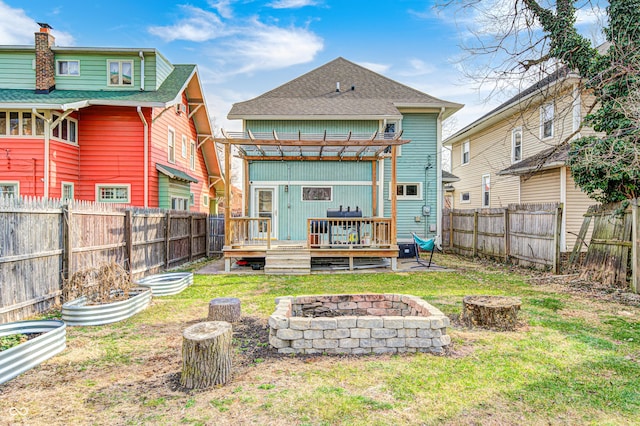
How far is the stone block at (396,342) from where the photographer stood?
4.14 m

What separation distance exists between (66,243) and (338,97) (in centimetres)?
1090

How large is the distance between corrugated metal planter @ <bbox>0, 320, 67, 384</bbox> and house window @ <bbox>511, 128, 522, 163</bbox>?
16.5 metres

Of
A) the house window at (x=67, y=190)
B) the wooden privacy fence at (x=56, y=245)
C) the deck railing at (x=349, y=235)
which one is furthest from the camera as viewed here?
the house window at (x=67, y=190)

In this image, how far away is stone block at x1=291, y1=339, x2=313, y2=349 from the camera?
409 centimetres

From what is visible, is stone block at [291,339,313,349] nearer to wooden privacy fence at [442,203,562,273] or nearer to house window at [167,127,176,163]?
wooden privacy fence at [442,203,562,273]

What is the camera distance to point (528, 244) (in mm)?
10203

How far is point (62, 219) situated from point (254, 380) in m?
4.79

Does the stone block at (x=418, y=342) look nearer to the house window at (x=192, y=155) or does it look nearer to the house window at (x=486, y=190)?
the house window at (x=192, y=155)

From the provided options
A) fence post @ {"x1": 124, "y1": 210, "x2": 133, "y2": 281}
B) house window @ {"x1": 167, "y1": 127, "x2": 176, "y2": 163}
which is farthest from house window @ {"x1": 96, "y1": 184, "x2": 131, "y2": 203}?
fence post @ {"x1": 124, "y1": 210, "x2": 133, "y2": 281}

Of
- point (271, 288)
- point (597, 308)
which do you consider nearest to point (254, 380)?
point (271, 288)

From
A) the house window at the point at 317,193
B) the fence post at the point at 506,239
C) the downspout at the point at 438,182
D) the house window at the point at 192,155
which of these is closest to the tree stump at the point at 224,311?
the house window at the point at 317,193

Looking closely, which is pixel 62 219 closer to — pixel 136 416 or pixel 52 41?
pixel 136 416

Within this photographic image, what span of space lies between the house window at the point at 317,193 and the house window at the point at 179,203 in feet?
16.2

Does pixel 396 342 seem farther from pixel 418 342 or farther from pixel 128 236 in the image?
pixel 128 236
